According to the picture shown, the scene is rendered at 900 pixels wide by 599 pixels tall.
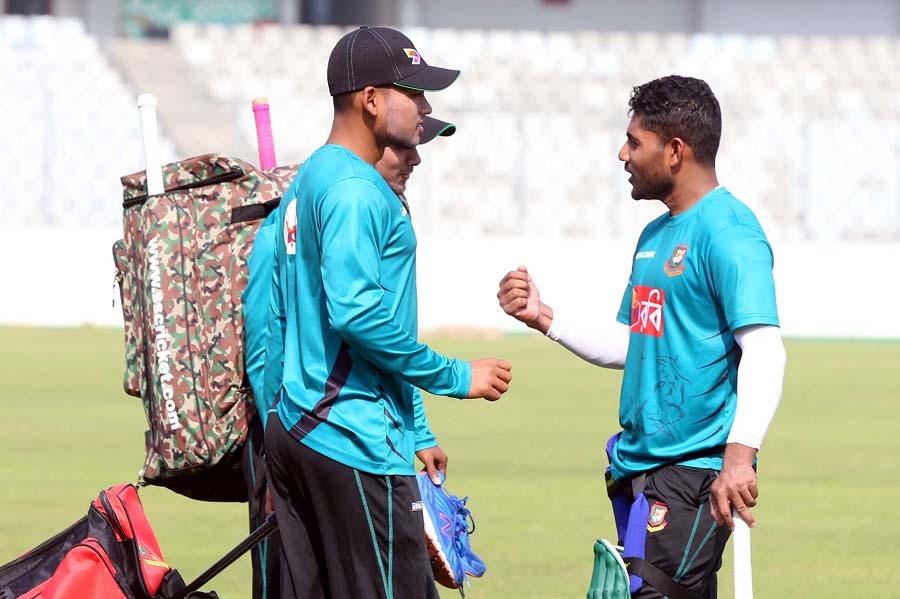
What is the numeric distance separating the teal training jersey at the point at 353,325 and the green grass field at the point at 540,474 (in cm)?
274

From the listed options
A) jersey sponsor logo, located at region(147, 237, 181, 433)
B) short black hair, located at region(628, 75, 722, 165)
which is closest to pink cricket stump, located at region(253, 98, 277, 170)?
jersey sponsor logo, located at region(147, 237, 181, 433)

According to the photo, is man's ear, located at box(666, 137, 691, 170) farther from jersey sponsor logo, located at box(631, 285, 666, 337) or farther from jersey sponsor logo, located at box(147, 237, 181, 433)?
jersey sponsor logo, located at box(147, 237, 181, 433)

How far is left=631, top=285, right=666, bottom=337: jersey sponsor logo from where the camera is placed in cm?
442

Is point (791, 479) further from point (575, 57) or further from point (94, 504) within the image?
point (575, 57)

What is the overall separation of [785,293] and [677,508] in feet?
56.2

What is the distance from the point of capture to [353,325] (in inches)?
153

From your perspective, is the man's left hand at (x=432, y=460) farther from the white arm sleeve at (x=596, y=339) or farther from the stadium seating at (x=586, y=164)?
the stadium seating at (x=586, y=164)

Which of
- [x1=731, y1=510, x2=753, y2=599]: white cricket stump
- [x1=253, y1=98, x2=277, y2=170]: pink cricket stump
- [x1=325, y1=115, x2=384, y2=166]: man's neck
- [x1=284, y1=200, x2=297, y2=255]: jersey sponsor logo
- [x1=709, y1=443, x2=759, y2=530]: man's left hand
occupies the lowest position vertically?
[x1=731, y1=510, x2=753, y2=599]: white cricket stump

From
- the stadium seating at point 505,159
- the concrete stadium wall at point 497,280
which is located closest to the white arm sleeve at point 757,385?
the concrete stadium wall at point 497,280

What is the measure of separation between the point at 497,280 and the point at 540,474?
10.8m

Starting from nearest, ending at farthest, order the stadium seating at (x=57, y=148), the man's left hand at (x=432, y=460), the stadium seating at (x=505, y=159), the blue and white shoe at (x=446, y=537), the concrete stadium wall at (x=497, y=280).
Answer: the blue and white shoe at (x=446, y=537) < the man's left hand at (x=432, y=460) < the concrete stadium wall at (x=497, y=280) < the stadium seating at (x=57, y=148) < the stadium seating at (x=505, y=159)

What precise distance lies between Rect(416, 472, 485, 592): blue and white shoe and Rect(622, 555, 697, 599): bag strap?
61 centimetres

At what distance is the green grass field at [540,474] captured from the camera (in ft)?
24.0

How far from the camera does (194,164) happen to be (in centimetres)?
503
